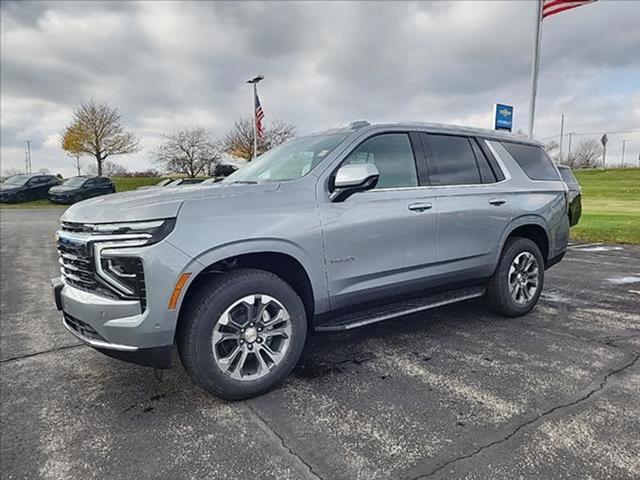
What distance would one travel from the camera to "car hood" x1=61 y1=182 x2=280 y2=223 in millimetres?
2531

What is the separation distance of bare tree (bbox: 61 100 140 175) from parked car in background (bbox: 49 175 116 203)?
405 inches

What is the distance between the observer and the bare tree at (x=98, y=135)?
112 feet

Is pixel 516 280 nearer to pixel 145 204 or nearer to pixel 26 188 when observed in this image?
pixel 145 204

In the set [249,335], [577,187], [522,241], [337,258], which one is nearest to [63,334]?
[249,335]

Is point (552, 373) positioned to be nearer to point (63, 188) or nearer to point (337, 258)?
point (337, 258)

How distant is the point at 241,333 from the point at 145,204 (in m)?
1.00

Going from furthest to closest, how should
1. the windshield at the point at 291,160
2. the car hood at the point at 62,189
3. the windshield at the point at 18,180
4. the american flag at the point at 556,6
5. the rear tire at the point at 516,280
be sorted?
1. the windshield at the point at 18,180
2. the car hood at the point at 62,189
3. the american flag at the point at 556,6
4. the rear tire at the point at 516,280
5. the windshield at the point at 291,160

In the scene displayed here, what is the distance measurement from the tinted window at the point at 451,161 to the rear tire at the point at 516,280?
0.87 m

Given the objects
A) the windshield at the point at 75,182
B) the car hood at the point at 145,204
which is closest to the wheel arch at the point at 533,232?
the car hood at the point at 145,204

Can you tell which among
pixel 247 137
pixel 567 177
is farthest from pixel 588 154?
pixel 567 177

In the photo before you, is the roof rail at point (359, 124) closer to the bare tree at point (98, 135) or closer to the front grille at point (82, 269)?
the front grille at point (82, 269)

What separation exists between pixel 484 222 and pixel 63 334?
4167mm

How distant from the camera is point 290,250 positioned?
9.55 ft

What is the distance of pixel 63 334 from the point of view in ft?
13.8
